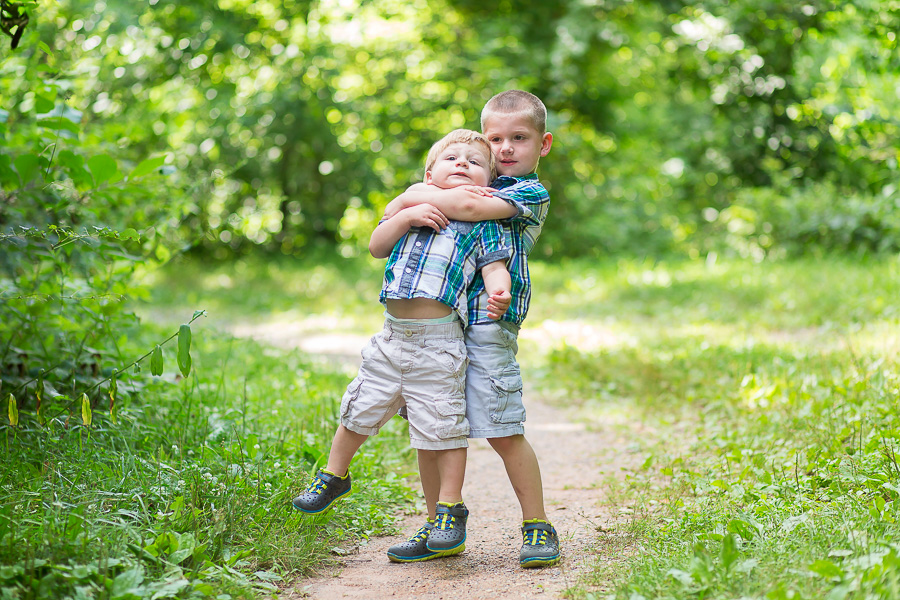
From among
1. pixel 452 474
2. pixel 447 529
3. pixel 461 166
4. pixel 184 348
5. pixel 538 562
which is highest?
pixel 461 166

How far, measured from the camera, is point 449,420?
2678 millimetres

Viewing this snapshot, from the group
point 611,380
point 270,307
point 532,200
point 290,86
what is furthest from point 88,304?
point 290,86

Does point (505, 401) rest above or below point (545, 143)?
below

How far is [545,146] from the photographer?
117 inches

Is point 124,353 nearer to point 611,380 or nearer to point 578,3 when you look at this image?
point 611,380

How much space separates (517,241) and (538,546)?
109 cm

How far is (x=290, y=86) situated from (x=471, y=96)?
2.66 meters

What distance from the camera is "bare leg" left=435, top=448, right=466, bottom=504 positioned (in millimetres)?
2721

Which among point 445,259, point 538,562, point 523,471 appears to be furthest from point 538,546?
point 445,259

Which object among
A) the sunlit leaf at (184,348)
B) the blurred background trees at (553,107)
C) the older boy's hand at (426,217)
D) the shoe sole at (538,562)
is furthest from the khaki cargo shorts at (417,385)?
the blurred background trees at (553,107)

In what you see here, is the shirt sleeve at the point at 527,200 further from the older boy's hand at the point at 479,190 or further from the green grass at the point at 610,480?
the green grass at the point at 610,480

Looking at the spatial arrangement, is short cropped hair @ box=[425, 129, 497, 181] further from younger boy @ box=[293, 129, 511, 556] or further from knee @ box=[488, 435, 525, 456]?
knee @ box=[488, 435, 525, 456]

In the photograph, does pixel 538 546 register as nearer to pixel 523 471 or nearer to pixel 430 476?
pixel 523 471

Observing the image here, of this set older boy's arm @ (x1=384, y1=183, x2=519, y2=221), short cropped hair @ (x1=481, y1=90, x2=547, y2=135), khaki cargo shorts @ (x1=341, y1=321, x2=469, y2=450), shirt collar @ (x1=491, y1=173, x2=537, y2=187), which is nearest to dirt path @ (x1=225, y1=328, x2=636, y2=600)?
khaki cargo shorts @ (x1=341, y1=321, x2=469, y2=450)
